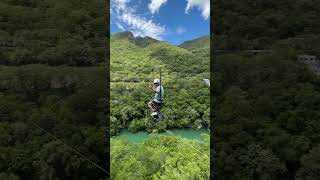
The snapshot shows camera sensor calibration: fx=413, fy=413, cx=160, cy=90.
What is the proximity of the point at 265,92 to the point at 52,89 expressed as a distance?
Result: 864 centimetres

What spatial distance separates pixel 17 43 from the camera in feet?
61.7

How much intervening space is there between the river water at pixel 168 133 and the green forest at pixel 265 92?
1093mm

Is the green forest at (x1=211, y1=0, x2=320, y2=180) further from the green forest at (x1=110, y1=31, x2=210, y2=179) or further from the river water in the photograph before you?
the green forest at (x1=110, y1=31, x2=210, y2=179)

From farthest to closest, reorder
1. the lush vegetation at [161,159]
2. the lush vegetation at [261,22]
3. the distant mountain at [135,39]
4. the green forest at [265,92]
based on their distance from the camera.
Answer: the lush vegetation at [261,22], the distant mountain at [135,39], the green forest at [265,92], the lush vegetation at [161,159]

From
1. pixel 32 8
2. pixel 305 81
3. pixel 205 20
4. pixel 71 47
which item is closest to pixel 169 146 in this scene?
pixel 205 20

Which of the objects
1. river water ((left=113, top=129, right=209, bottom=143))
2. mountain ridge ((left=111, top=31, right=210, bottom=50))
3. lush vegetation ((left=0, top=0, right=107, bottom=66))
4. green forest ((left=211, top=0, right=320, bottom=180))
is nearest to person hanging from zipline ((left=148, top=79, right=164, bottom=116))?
river water ((left=113, top=129, right=209, bottom=143))

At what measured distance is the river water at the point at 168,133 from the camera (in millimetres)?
12391

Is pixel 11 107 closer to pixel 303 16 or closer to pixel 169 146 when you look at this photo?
pixel 169 146

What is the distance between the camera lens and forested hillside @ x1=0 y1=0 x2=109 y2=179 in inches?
494

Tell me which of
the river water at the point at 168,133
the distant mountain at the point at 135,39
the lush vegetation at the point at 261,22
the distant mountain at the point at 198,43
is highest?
the lush vegetation at the point at 261,22

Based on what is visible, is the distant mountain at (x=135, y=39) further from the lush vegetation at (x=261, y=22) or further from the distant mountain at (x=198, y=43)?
the lush vegetation at (x=261, y=22)

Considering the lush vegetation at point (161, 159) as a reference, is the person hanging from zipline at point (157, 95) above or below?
above

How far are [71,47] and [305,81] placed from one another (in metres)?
10.4

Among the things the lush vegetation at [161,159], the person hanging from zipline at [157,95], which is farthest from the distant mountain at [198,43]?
the person hanging from zipline at [157,95]
